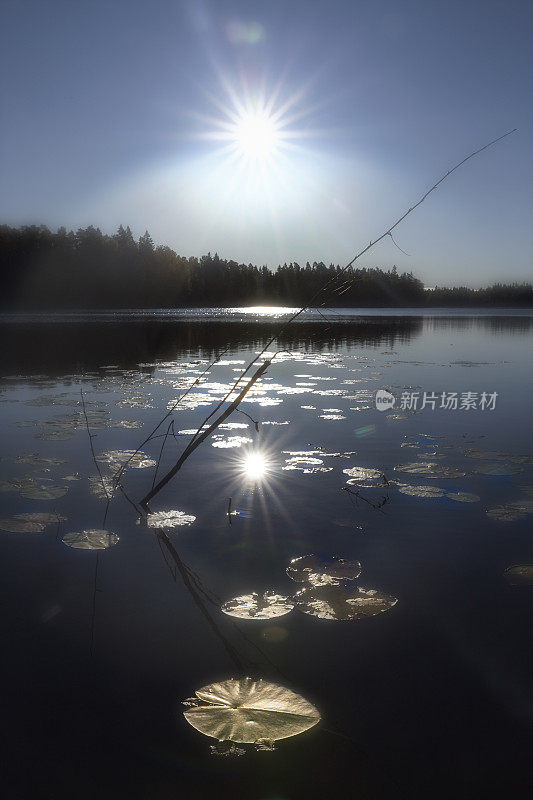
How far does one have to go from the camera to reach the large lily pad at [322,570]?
3853mm

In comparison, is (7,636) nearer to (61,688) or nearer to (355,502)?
(61,688)

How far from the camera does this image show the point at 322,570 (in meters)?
3.96

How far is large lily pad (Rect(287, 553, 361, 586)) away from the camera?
3853mm

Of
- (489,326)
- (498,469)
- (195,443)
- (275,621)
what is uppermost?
(489,326)

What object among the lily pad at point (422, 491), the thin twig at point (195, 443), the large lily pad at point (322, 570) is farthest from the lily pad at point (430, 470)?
the large lily pad at point (322, 570)

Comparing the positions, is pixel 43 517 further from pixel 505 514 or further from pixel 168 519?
pixel 505 514

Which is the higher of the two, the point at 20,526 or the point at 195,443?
the point at 195,443

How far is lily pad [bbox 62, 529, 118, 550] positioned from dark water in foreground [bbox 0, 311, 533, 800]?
0.21ft

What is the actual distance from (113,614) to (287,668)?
3.79 feet

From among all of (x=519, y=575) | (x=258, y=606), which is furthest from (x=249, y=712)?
(x=519, y=575)

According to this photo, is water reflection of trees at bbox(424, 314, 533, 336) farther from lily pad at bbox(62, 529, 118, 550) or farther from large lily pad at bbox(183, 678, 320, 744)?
large lily pad at bbox(183, 678, 320, 744)

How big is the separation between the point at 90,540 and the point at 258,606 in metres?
1.62

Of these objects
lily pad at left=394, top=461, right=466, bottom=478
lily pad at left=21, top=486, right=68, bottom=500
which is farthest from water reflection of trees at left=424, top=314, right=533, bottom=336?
lily pad at left=21, top=486, right=68, bottom=500

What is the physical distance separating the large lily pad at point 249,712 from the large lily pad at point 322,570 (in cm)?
109
